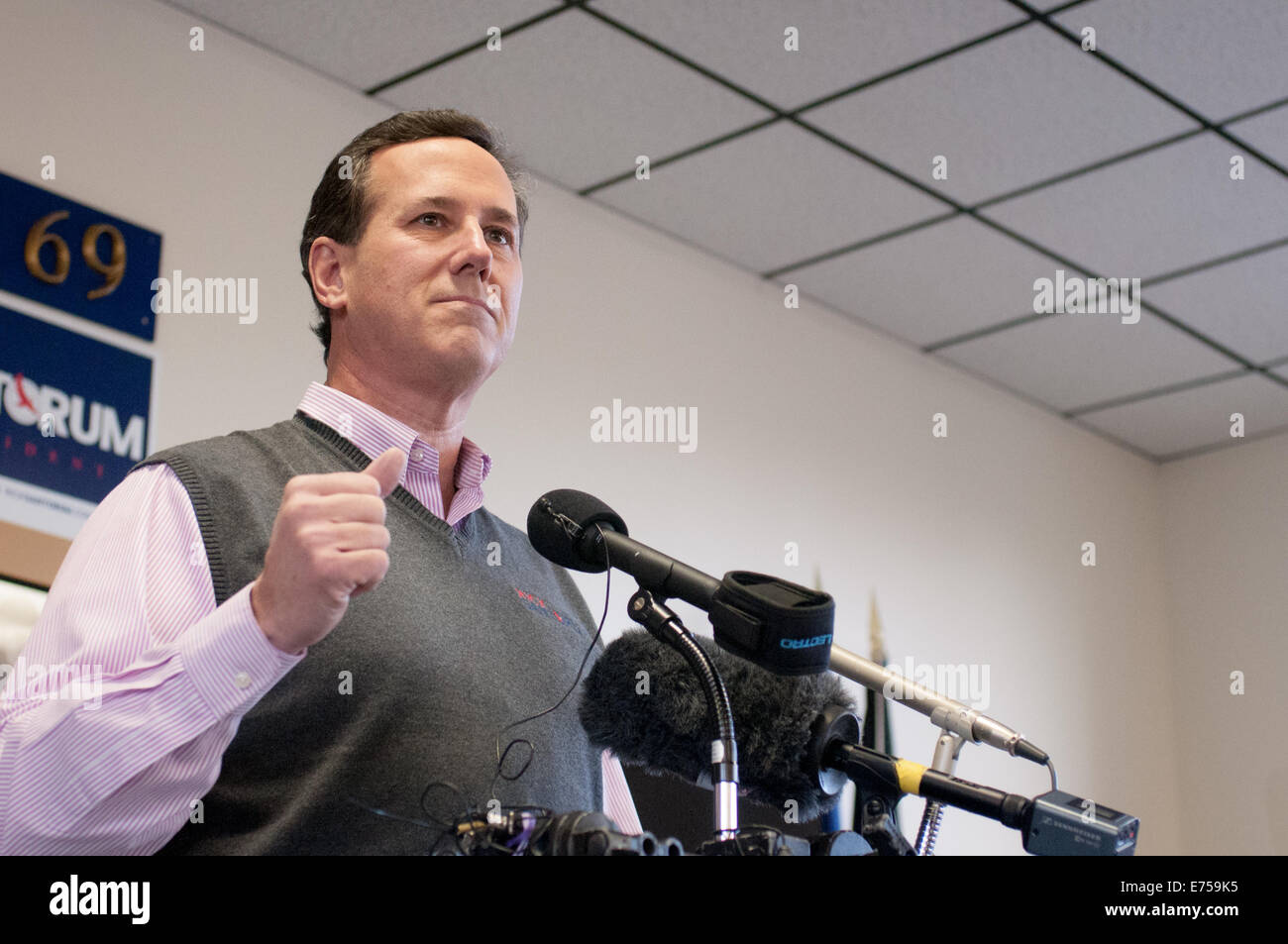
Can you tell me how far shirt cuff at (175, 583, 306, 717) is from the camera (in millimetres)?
949

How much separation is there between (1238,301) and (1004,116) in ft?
4.52

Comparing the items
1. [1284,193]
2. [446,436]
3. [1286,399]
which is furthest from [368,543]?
[1286,399]

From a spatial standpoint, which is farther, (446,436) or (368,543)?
(446,436)

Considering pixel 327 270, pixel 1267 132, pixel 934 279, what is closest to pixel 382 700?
pixel 327 270

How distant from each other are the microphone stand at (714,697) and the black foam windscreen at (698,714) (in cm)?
7

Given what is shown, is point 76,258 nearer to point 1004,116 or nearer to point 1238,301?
point 1004,116

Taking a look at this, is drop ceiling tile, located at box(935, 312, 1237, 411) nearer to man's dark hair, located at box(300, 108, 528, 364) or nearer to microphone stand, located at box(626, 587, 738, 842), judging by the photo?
man's dark hair, located at box(300, 108, 528, 364)

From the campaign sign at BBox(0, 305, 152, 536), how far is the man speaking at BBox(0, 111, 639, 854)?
1138 mm

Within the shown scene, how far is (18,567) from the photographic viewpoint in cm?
251

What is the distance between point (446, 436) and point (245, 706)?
0.59 metres

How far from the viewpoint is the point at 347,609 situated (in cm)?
121

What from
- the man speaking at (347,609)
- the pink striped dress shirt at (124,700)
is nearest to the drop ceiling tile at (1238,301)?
the man speaking at (347,609)

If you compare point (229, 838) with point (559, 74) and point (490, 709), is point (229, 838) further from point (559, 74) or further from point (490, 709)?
point (559, 74)

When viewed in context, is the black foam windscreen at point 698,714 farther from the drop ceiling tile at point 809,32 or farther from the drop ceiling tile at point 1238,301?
the drop ceiling tile at point 1238,301
